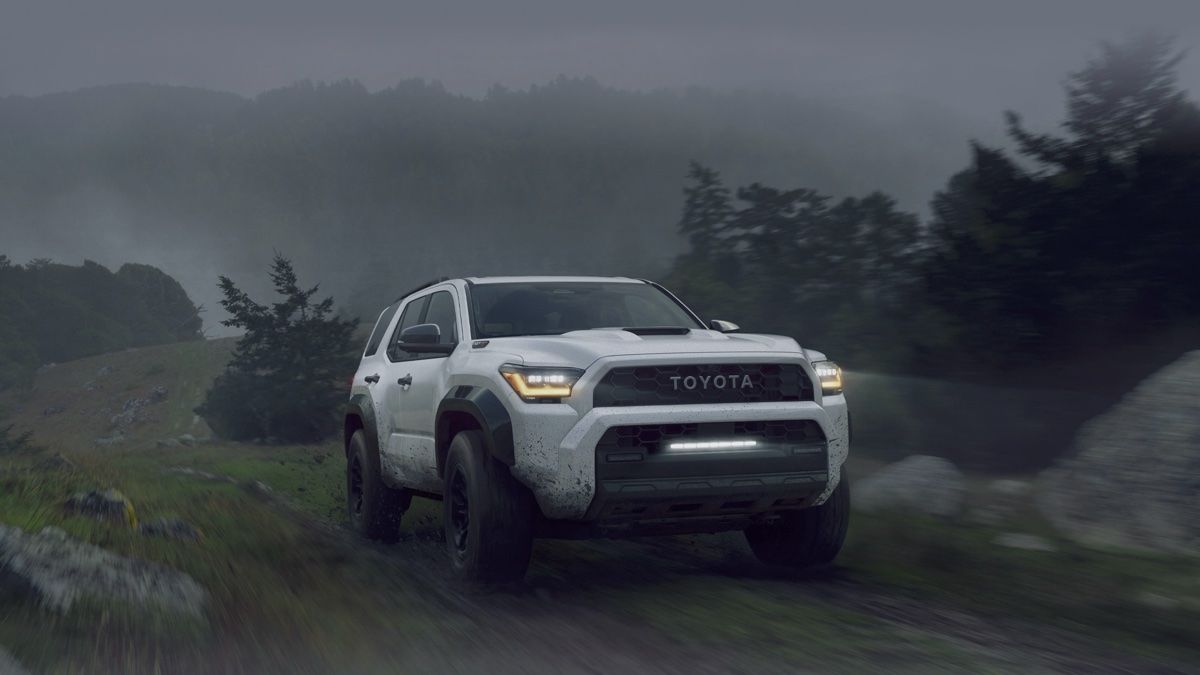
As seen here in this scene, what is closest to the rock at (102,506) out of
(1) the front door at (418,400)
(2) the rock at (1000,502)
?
(1) the front door at (418,400)

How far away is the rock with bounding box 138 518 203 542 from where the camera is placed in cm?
861

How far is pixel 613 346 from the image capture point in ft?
20.5

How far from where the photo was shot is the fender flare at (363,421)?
355 inches

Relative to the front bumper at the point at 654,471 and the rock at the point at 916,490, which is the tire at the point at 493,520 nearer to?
the front bumper at the point at 654,471

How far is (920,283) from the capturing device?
14148 mm

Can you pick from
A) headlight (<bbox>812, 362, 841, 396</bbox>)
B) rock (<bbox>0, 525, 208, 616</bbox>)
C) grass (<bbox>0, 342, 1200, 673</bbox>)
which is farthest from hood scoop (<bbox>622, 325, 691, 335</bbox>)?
rock (<bbox>0, 525, 208, 616</bbox>)

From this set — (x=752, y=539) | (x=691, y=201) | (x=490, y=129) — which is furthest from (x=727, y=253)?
(x=490, y=129)

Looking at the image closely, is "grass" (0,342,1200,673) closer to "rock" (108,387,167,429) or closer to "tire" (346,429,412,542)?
"tire" (346,429,412,542)

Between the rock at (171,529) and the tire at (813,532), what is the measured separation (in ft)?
14.5

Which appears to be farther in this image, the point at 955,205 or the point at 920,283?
the point at 955,205

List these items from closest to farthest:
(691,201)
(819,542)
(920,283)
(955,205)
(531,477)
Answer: (531,477) → (819,542) → (920,283) → (955,205) → (691,201)

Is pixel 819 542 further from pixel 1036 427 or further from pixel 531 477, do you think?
pixel 1036 427

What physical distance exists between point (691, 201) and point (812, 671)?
936 inches

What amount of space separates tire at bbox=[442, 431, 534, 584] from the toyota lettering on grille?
1033 millimetres
